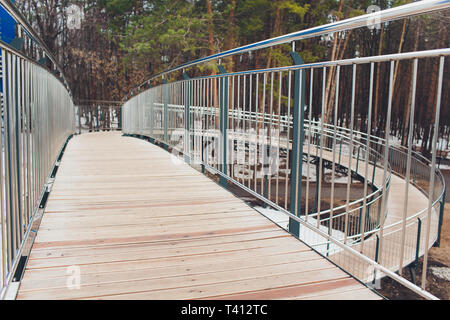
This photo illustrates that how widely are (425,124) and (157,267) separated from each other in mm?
23302

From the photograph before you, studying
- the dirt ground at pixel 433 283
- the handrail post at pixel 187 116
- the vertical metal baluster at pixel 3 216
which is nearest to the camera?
the vertical metal baluster at pixel 3 216

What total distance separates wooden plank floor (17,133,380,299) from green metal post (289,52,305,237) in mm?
207

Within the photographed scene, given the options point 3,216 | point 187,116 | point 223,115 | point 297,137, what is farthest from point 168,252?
point 187,116

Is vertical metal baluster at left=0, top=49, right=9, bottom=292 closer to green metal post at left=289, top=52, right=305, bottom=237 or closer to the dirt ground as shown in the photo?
green metal post at left=289, top=52, right=305, bottom=237

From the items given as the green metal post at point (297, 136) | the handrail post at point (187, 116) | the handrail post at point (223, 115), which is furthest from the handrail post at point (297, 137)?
the handrail post at point (187, 116)

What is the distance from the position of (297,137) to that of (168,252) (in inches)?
41.5

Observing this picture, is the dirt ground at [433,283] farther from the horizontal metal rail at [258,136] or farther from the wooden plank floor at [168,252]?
the wooden plank floor at [168,252]

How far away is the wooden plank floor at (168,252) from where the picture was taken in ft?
5.88

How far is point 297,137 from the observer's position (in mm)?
2508

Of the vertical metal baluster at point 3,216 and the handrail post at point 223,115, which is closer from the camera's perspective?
the vertical metal baluster at point 3,216

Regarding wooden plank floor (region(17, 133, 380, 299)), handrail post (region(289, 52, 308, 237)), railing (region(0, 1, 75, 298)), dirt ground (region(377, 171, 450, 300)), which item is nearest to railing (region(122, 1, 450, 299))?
handrail post (region(289, 52, 308, 237))

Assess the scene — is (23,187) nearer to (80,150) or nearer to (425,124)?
(80,150)

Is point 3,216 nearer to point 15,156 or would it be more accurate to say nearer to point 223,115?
point 15,156

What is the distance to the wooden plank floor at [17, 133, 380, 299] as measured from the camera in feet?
5.88
